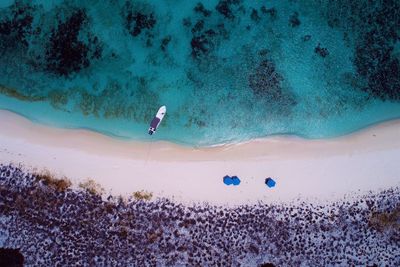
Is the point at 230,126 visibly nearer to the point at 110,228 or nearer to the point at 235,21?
the point at 235,21

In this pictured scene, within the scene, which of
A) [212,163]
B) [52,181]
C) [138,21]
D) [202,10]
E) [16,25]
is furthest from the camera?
[202,10]

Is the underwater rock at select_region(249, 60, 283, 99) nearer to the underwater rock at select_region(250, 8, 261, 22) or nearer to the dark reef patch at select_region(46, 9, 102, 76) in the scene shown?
the underwater rock at select_region(250, 8, 261, 22)

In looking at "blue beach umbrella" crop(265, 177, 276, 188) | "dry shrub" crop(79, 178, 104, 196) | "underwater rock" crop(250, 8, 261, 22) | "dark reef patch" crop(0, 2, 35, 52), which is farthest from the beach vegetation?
"underwater rock" crop(250, 8, 261, 22)

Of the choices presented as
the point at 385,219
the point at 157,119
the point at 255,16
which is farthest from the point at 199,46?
the point at 385,219

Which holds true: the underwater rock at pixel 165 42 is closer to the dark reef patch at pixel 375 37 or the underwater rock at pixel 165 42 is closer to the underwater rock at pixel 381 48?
the dark reef patch at pixel 375 37

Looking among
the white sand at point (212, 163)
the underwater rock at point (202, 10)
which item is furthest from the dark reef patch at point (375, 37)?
the underwater rock at point (202, 10)

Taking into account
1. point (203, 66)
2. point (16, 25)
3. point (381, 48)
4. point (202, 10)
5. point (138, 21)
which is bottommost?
point (203, 66)

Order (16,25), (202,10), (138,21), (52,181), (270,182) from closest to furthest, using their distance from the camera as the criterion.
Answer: (52,181) → (270,182) → (16,25) → (138,21) → (202,10)

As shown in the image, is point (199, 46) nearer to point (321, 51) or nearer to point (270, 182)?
point (321, 51)
